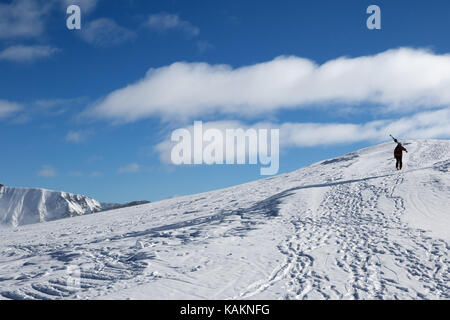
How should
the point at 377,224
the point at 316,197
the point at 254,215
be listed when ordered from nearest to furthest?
the point at 377,224
the point at 254,215
the point at 316,197

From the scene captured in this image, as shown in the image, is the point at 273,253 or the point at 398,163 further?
the point at 398,163

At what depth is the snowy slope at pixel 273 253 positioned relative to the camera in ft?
31.1

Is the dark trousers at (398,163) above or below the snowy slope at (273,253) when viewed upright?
above

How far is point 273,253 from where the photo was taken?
39.4 ft

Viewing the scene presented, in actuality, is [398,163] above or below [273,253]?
above

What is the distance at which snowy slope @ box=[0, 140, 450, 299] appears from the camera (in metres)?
9.48

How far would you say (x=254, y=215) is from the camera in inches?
710

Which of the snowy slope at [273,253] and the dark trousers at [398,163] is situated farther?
the dark trousers at [398,163]

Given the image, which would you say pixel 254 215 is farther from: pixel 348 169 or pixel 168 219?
pixel 348 169

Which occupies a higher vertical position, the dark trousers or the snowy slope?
the dark trousers

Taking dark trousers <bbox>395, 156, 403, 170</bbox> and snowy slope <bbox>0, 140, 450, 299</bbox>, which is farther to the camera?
dark trousers <bbox>395, 156, 403, 170</bbox>
